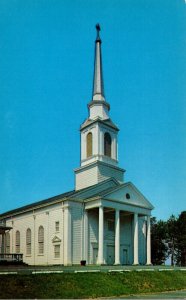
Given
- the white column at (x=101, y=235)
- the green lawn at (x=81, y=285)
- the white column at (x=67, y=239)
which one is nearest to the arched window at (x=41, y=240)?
the white column at (x=67, y=239)

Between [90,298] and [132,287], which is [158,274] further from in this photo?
[90,298]

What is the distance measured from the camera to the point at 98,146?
49.2 m

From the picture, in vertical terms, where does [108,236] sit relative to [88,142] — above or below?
below

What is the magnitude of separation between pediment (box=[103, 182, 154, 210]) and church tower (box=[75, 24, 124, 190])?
3.22 metres

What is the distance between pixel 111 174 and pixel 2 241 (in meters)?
17.1

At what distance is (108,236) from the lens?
46.5m

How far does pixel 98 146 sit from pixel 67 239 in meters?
12.2

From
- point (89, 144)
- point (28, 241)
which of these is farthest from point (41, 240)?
point (89, 144)

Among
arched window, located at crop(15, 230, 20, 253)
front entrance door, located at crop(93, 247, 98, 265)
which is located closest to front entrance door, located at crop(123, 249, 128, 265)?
front entrance door, located at crop(93, 247, 98, 265)

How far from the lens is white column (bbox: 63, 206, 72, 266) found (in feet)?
137

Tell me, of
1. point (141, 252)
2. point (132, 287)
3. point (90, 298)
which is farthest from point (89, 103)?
point (90, 298)

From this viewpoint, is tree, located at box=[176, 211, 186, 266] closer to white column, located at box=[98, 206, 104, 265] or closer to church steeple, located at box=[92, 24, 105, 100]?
church steeple, located at box=[92, 24, 105, 100]

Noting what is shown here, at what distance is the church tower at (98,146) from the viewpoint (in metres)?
48.7

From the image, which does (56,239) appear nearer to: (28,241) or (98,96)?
(28,241)
